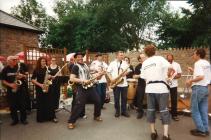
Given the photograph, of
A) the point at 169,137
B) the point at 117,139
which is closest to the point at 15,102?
the point at 117,139

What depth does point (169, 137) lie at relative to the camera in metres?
6.70

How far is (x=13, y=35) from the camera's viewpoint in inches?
838

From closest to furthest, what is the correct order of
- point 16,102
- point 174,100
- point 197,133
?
1. point 197,133
2. point 16,102
3. point 174,100

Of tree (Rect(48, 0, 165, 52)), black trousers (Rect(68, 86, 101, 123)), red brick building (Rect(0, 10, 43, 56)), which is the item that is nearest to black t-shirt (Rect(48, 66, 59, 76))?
black trousers (Rect(68, 86, 101, 123))

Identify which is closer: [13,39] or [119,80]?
[119,80]

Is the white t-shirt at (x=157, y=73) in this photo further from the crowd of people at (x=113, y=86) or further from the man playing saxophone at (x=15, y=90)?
the man playing saxophone at (x=15, y=90)

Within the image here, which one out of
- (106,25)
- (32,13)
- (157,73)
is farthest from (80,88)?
(32,13)

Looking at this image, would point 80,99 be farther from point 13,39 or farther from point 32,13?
point 32,13

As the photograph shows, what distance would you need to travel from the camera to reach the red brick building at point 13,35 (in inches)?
800

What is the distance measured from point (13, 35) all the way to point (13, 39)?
0.29m

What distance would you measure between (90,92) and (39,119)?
1.88m

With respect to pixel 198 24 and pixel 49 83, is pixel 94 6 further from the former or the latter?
Result: pixel 49 83

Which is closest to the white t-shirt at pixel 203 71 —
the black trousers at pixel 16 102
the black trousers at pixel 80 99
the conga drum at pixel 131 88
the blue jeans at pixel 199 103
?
the blue jeans at pixel 199 103

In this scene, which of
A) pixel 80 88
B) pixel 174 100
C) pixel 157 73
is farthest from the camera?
pixel 174 100
